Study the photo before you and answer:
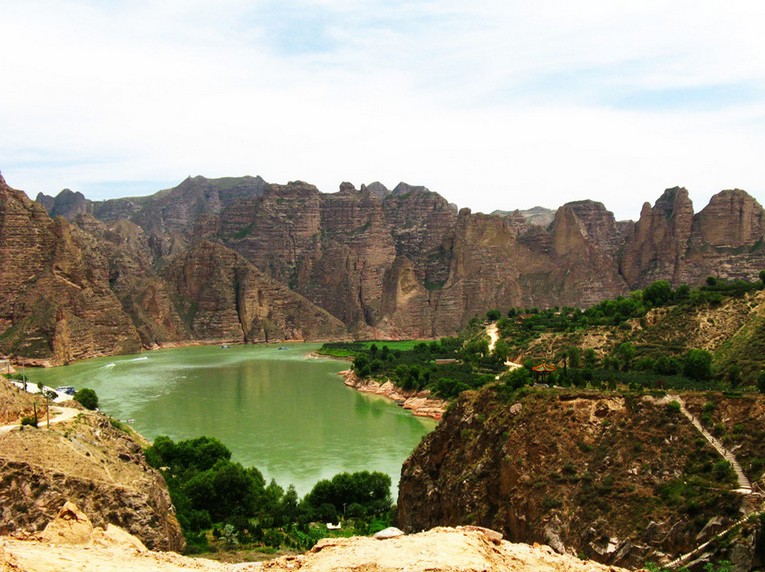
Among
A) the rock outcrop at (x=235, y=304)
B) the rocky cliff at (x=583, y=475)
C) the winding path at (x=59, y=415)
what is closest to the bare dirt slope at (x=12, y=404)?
the winding path at (x=59, y=415)

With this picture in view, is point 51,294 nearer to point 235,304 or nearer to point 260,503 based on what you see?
point 235,304

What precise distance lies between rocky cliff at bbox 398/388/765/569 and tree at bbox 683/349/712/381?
679 inches

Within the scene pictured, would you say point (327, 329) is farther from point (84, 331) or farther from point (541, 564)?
point (541, 564)

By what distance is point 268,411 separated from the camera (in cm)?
7419

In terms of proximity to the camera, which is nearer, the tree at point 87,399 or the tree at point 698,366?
the tree at point 698,366

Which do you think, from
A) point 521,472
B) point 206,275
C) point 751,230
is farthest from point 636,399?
point 206,275

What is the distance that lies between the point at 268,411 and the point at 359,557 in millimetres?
61085

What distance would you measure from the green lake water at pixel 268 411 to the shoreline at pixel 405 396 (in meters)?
1.16

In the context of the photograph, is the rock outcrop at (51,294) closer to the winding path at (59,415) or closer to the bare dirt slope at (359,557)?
the winding path at (59,415)

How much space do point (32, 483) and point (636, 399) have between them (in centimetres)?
2335

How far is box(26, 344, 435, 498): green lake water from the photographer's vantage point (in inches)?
2141

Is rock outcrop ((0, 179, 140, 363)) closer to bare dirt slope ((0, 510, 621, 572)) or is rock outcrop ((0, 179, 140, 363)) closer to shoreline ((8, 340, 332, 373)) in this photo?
shoreline ((8, 340, 332, 373))

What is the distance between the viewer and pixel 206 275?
184 meters

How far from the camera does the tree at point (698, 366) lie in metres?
48.6
